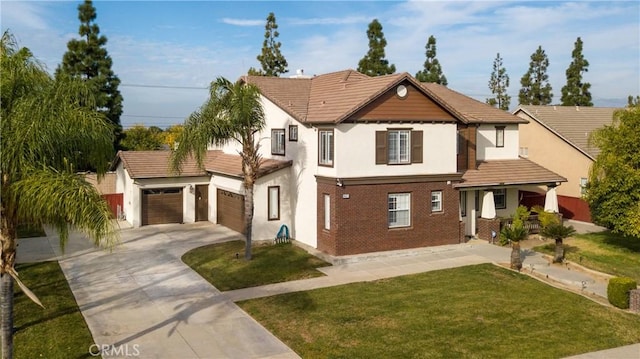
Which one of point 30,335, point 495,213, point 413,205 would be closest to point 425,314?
point 413,205

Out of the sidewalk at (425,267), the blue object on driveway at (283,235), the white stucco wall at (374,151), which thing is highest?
the white stucco wall at (374,151)

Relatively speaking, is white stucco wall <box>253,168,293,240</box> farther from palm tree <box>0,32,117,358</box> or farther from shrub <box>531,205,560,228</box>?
palm tree <box>0,32,117,358</box>

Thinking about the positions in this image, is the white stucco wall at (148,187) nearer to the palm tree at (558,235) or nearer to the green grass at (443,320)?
→ the green grass at (443,320)

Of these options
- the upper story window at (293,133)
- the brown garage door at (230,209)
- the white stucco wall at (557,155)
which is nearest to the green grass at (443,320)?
the upper story window at (293,133)

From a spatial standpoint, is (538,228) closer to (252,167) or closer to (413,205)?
(413,205)

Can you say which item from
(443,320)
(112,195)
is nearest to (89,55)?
(112,195)

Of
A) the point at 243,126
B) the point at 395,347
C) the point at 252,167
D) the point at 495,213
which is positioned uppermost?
the point at 243,126

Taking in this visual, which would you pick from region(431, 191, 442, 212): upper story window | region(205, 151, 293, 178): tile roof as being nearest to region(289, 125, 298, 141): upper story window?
region(205, 151, 293, 178): tile roof
